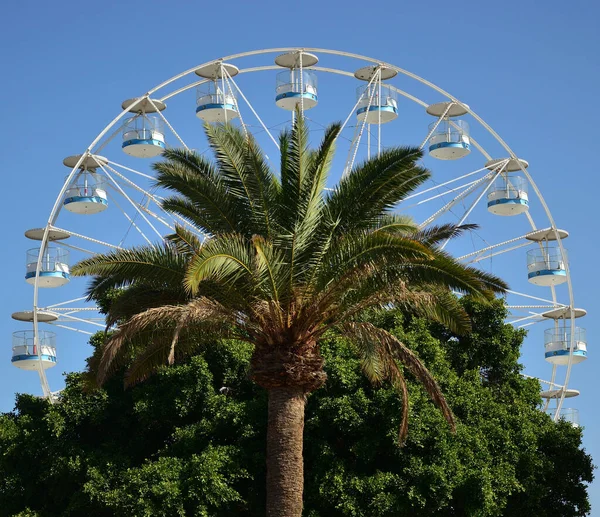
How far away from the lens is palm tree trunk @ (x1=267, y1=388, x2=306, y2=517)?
21844 millimetres

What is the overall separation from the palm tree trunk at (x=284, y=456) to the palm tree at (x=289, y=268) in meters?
0.02

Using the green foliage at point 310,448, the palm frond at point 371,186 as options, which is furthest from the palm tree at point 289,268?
the green foliage at point 310,448

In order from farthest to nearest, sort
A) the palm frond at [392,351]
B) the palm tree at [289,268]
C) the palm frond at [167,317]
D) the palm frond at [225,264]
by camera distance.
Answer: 1. the palm frond at [392,351]
2. the palm tree at [289,268]
3. the palm frond at [167,317]
4. the palm frond at [225,264]

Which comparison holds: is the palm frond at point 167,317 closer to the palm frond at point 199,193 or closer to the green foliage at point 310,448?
the palm frond at point 199,193

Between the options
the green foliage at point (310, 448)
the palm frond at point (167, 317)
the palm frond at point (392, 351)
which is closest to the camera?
the palm frond at point (167, 317)

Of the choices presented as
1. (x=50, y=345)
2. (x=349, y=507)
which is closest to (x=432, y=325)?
(x=349, y=507)

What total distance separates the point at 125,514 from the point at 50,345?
15302 millimetres

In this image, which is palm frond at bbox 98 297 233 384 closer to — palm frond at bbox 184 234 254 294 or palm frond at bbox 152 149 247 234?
palm frond at bbox 184 234 254 294

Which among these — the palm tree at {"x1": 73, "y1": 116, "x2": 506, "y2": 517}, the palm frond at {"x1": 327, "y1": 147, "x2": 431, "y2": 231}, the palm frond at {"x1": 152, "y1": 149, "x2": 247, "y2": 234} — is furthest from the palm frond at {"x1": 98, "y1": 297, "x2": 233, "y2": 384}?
the palm frond at {"x1": 327, "y1": 147, "x2": 431, "y2": 231}

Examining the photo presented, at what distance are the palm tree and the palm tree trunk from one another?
17 mm

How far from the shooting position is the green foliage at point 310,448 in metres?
26.2

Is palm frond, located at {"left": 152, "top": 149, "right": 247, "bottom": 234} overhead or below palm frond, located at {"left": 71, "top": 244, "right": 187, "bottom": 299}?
overhead

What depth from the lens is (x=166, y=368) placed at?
2814cm

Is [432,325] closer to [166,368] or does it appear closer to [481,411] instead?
[481,411]
